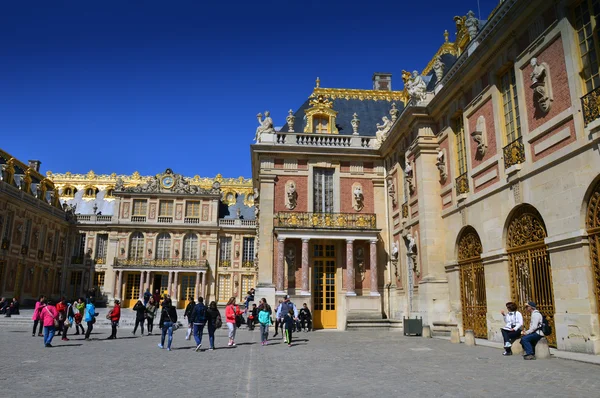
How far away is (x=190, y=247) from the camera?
46094 mm

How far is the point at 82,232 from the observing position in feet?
152

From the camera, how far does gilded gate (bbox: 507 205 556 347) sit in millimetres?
10883

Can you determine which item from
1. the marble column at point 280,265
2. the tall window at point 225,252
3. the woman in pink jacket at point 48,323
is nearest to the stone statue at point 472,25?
the marble column at point 280,265

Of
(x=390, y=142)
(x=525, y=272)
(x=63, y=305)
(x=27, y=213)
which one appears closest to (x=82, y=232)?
(x=27, y=213)

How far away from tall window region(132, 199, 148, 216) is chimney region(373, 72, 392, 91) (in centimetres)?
2707

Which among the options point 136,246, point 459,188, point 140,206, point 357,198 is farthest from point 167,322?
point 140,206

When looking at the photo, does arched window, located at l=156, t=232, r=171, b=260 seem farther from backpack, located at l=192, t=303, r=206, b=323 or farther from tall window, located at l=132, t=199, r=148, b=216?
backpack, located at l=192, t=303, r=206, b=323

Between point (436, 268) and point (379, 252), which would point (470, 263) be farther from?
point (379, 252)

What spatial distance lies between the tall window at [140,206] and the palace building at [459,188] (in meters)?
25.5

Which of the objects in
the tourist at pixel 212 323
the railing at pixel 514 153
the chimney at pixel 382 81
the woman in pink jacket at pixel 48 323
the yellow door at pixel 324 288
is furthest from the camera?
the chimney at pixel 382 81

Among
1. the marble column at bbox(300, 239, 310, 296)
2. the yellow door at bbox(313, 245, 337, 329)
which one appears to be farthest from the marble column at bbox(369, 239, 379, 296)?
the marble column at bbox(300, 239, 310, 296)

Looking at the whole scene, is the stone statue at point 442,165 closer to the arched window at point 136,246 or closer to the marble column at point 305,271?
the marble column at point 305,271

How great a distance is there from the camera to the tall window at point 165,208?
4653cm

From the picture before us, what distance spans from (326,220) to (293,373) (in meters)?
13.2
